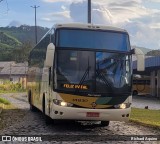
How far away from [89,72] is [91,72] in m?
0.07

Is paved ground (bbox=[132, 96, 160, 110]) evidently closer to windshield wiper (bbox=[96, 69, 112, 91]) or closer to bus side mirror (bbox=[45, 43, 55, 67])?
windshield wiper (bbox=[96, 69, 112, 91])

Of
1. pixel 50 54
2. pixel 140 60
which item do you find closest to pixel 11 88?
pixel 50 54

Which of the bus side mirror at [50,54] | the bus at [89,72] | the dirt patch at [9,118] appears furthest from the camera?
the dirt patch at [9,118]

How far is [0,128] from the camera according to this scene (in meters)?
14.8

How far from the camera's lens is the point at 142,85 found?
205ft

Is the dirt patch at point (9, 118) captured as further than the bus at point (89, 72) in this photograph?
Yes

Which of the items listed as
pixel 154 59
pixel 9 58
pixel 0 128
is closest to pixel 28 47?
pixel 9 58

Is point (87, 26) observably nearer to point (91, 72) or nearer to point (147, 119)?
point (91, 72)

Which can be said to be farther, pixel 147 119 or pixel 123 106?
pixel 147 119

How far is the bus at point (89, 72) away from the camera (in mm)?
13336

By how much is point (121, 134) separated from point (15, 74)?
108000mm

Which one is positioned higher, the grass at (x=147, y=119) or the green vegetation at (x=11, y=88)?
the grass at (x=147, y=119)

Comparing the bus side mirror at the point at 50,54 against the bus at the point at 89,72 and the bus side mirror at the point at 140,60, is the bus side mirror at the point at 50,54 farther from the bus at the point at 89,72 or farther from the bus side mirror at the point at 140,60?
the bus side mirror at the point at 140,60

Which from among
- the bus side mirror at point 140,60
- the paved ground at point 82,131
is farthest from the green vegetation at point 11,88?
the bus side mirror at point 140,60
